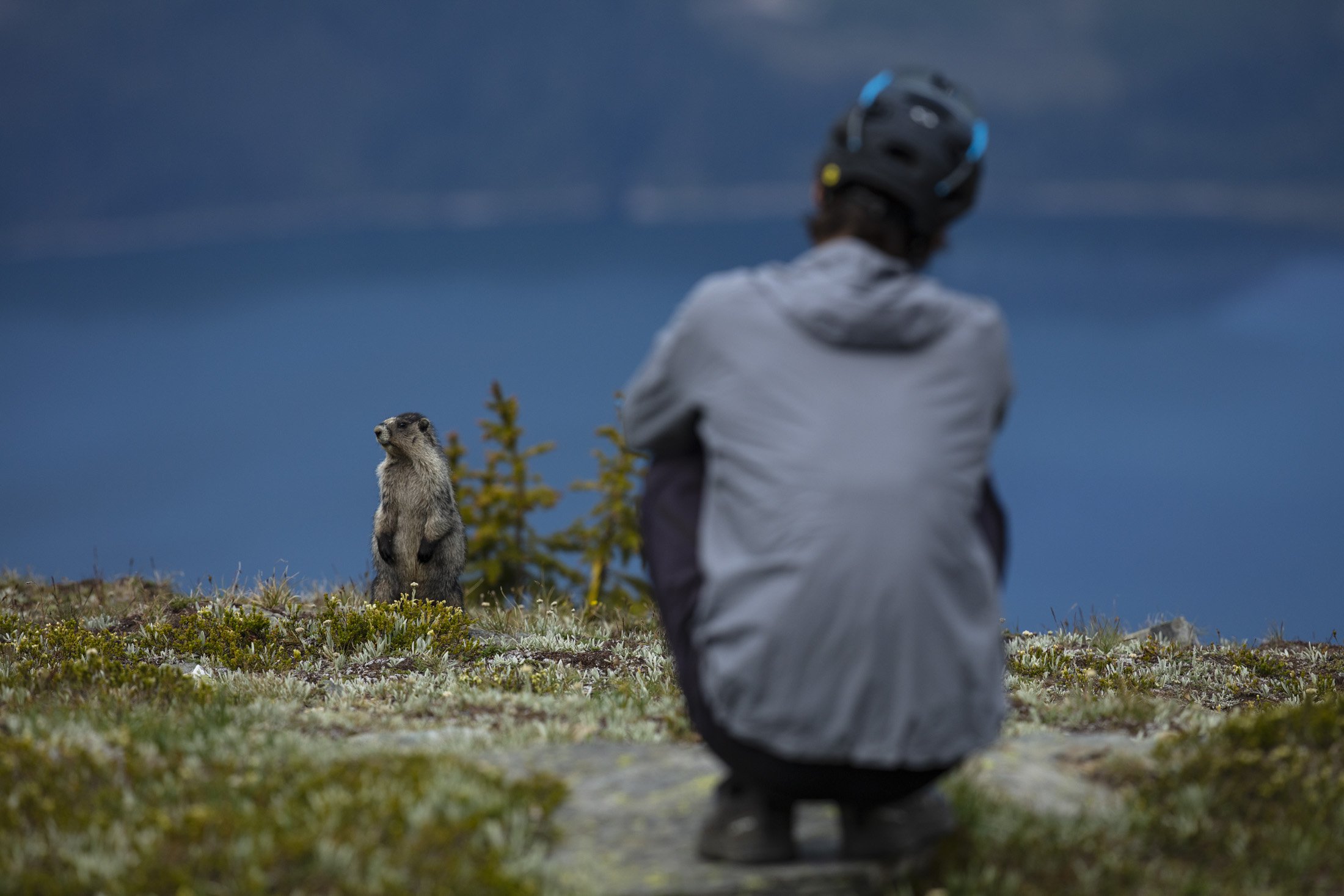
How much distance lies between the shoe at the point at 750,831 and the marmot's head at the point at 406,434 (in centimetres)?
938

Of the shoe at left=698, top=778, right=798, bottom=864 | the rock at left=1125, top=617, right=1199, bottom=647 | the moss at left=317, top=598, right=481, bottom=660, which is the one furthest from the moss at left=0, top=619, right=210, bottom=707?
the rock at left=1125, top=617, right=1199, bottom=647

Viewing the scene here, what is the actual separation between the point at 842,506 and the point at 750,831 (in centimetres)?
142

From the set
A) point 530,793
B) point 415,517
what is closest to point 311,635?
point 415,517

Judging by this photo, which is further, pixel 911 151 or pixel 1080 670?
pixel 1080 670

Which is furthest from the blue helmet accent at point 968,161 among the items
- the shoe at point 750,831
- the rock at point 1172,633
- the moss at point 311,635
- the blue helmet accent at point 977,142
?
the rock at point 1172,633

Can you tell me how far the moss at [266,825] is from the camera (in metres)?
4.61

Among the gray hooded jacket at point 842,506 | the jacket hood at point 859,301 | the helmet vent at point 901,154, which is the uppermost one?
the helmet vent at point 901,154

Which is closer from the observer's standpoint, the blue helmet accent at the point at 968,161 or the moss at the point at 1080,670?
Result: the blue helmet accent at the point at 968,161

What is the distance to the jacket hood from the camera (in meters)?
4.07

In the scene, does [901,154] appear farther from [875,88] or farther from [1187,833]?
[1187,833]

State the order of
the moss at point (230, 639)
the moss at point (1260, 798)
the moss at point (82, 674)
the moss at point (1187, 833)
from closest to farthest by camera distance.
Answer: the moss at point (1187, 833) < the moss at point (1260, 798) < the moss at point (82, 674) < the moss at point (230, 639)

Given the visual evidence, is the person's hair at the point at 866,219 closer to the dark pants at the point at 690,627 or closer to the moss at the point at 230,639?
the dark pants at the point at 690,627

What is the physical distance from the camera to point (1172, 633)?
42.1 feet

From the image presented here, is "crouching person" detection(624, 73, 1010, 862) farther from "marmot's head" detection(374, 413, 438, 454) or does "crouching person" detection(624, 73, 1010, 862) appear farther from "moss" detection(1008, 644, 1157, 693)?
"marmot's head" detection(374, 413, 438, 454)
